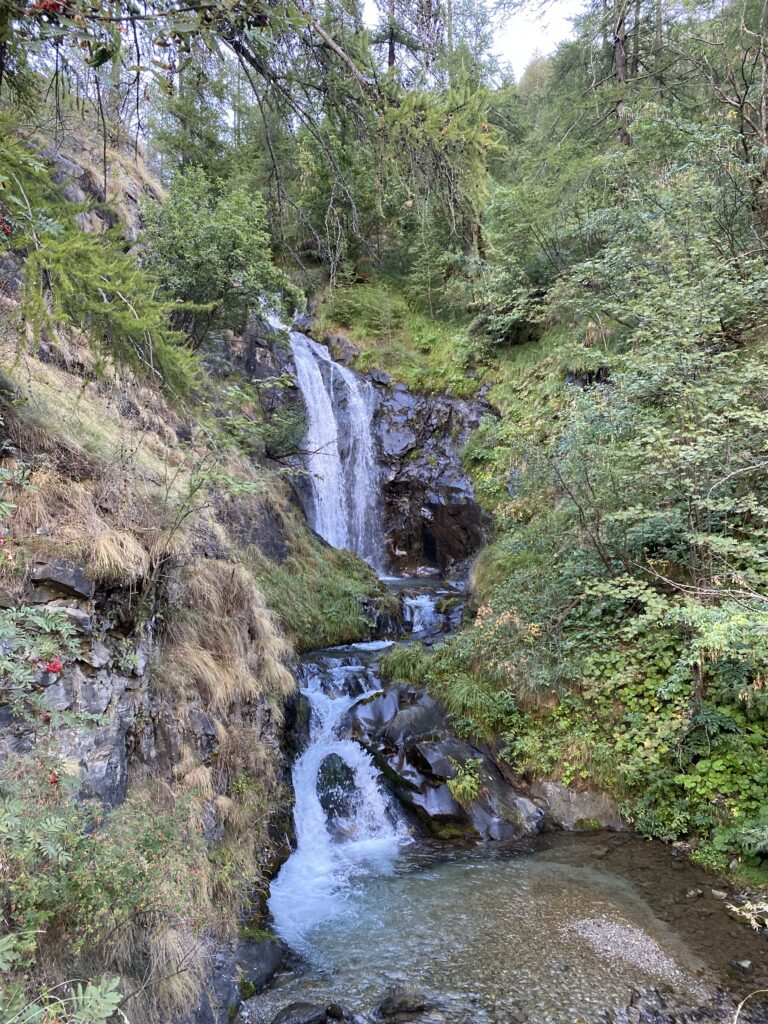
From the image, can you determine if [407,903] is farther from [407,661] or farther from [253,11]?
[253,11]

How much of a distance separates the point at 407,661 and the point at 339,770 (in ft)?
6.17

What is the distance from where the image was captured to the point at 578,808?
5.88 meters

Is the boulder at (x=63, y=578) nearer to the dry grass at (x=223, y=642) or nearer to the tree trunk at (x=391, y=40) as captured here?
the dry grass at (x=223, y=642)

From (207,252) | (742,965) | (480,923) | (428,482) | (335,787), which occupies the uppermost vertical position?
(207,252)

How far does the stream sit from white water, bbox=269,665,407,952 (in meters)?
0.02

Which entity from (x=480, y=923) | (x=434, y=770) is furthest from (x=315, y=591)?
(x=480, y=923)

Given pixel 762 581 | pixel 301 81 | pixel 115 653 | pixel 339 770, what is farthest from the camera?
pixel 339 770

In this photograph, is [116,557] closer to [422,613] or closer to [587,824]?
[587,824]

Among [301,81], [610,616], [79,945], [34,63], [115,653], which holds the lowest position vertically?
[79,945]

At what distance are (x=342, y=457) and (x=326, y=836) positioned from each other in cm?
960

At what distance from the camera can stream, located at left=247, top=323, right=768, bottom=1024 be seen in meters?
3.64

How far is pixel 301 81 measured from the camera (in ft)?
9.01

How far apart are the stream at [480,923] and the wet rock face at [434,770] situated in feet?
0.51

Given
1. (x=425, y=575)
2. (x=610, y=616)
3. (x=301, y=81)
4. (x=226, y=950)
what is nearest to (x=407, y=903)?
(x=226, y=950)
